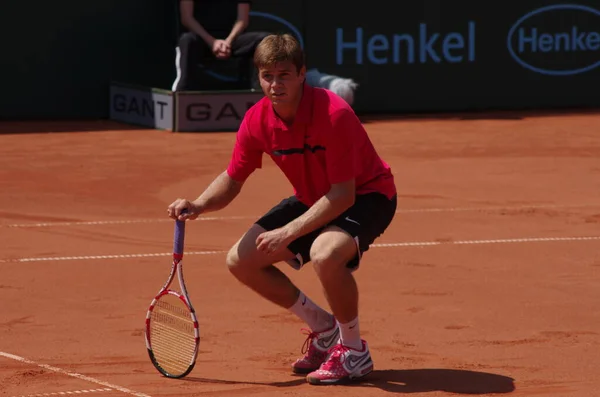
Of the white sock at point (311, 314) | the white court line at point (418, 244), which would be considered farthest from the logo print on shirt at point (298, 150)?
the white court line at point (418, 244)

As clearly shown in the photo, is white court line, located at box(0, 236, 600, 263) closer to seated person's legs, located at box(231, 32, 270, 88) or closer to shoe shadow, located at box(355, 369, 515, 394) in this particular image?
shoe shadow, located at box(355, 369, 515, 394)

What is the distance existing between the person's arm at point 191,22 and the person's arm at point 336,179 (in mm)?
8542

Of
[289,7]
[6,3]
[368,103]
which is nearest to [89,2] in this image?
[6,3]

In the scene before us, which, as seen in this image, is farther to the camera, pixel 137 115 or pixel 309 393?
pixel 137 115

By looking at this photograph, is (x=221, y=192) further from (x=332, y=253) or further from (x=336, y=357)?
(x=336, y=357)

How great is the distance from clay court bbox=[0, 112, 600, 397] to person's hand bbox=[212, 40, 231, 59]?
1.10 meters

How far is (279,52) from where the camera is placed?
5.02 meters

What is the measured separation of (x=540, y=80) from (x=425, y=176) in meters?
5.18

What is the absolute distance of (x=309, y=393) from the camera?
5.04 metres

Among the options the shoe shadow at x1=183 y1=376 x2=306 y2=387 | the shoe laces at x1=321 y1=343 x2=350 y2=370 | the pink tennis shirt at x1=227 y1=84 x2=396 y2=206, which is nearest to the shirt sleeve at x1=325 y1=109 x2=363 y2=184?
the pink tennis shirt at x1=227 y1=84 x2=396 y2=206

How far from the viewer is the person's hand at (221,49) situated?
13.4 meters

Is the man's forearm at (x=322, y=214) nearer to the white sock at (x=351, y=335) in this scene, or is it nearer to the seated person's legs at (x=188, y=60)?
the white sock at (x=351, y=335)

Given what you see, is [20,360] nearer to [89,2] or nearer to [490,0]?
[89,2]

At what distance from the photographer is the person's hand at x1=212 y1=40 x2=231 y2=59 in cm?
1335
